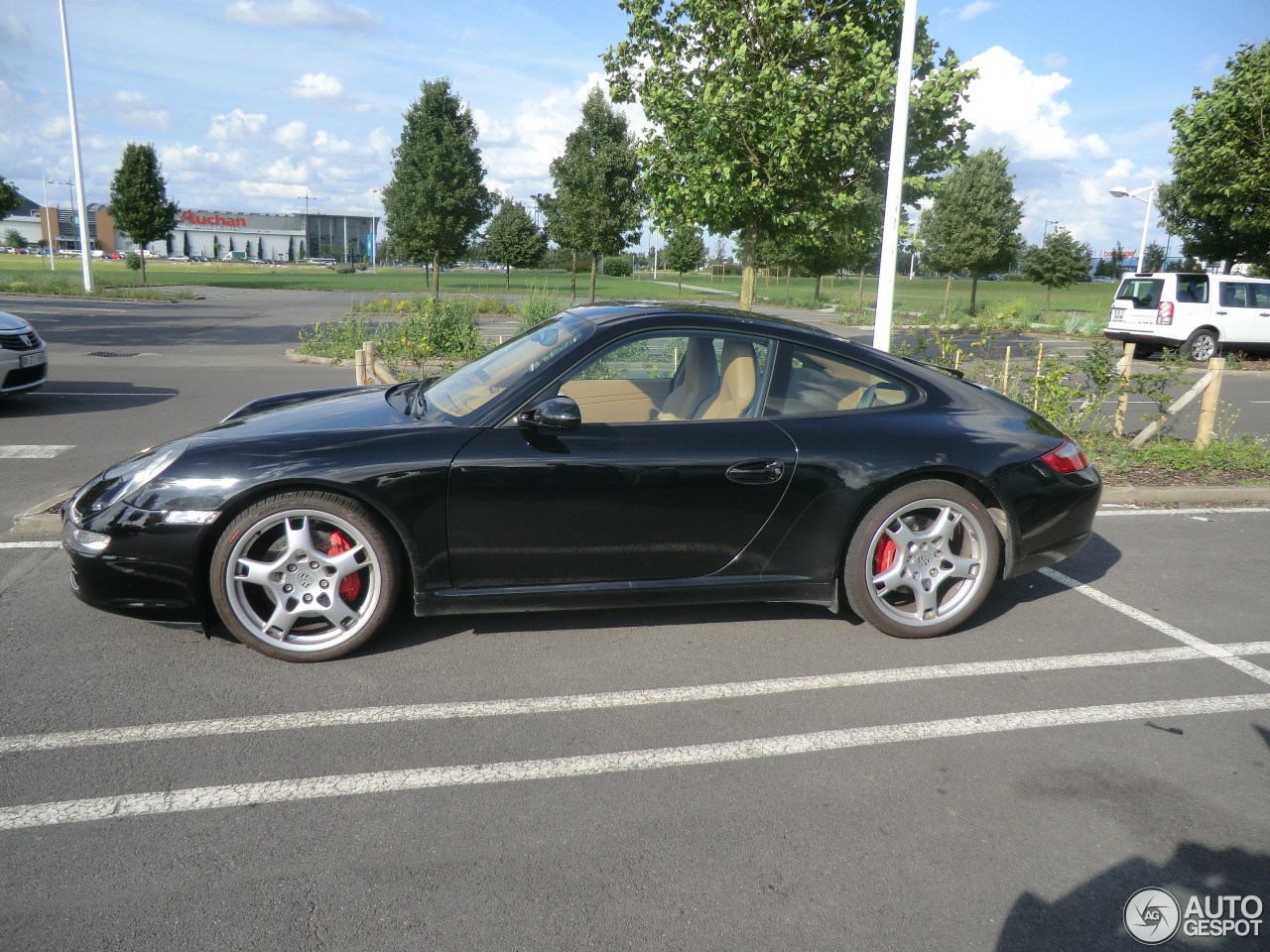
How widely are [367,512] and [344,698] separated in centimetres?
74

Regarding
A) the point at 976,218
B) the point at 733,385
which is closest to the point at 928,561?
the point at 733,385

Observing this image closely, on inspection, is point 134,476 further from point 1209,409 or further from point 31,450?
point 1209,409

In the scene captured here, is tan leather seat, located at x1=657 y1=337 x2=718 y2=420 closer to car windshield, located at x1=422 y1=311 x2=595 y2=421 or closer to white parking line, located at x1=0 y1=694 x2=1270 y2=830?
car windshield, located at x1=422 y1=311 x2=595 y2=421

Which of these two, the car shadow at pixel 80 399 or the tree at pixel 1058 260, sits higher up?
the tree at pixel 1058 260

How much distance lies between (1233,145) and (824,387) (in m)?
20.6

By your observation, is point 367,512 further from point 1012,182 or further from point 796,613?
point 1012,182

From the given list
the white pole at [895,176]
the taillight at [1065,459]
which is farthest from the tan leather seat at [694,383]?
the white pole at [895,176]

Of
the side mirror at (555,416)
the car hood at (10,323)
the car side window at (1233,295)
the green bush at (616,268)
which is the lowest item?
the car hood at (10,323)

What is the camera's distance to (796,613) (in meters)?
4.65

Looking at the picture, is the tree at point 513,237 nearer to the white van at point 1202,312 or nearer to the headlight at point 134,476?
the white van at point 1202,312

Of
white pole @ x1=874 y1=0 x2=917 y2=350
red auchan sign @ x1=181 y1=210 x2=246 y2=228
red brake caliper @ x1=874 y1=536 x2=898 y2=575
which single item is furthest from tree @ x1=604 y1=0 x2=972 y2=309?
red auchan sign @ x1=181 y1=210 x2=246 y2=228

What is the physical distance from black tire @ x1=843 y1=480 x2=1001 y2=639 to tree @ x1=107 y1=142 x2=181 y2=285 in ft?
140

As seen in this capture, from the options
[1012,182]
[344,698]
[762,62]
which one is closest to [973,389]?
[344,698]

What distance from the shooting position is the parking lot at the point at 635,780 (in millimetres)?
2416
